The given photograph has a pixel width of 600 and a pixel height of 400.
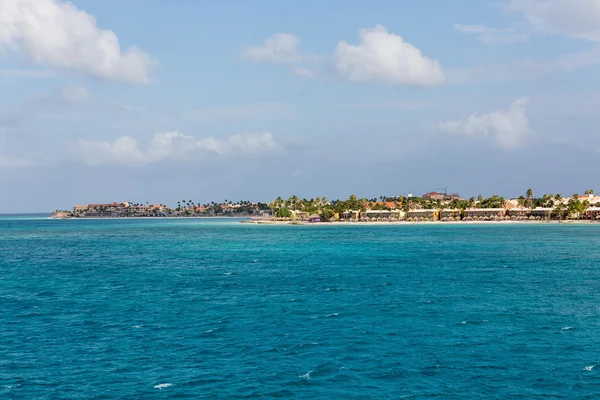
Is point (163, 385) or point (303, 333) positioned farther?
point (303, 333)

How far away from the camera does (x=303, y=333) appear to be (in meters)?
49.0

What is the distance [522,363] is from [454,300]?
936 inches

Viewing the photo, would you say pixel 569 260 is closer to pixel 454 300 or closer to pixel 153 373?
pixel 454 300

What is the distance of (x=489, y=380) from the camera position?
121 ft

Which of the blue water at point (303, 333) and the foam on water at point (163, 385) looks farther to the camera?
the blue water at point (303, 333)

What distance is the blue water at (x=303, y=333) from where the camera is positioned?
36.3m

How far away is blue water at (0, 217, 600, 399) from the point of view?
3634 centimetres

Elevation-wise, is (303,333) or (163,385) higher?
(303,333)

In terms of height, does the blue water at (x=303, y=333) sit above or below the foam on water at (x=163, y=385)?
above

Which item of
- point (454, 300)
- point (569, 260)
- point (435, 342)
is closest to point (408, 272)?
point (454, 300)

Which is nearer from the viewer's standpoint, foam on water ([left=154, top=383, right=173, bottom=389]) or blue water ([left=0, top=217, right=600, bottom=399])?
foam on water ([left=154, top=383, right=173, bottom=389])

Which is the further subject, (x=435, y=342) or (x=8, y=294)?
(x=8, y=294)

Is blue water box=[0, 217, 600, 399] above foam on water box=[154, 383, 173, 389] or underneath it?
above

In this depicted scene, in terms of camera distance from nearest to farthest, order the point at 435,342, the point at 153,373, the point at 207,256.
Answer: the point at 153,373 < the point at 435,342 < the point at 207,256
